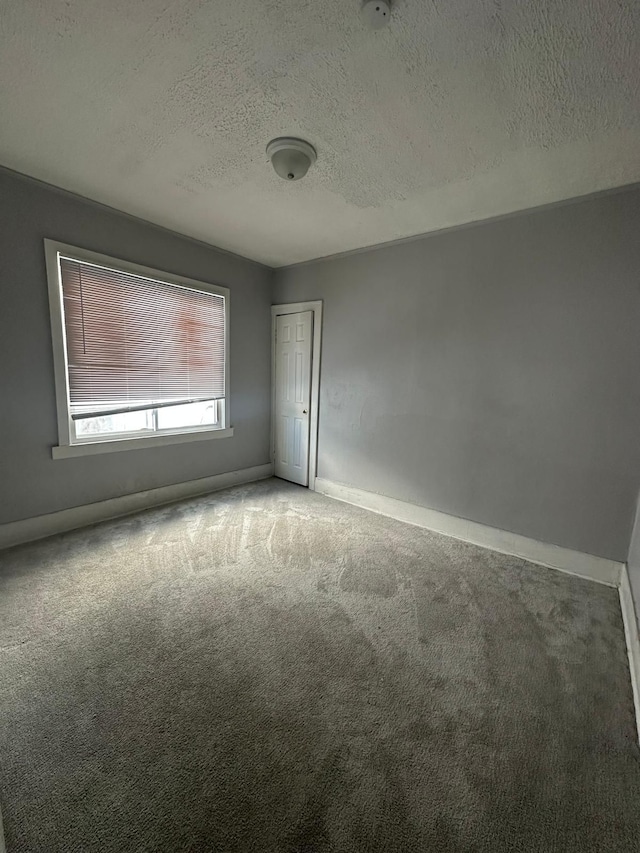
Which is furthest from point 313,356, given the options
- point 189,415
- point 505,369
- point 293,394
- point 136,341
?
point 505,369

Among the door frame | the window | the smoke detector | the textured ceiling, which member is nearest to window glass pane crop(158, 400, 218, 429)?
the window

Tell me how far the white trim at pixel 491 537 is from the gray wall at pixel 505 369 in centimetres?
7

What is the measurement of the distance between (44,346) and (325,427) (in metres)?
2.62

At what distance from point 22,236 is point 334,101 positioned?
2.36 metres

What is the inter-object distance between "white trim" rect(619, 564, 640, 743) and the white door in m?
2.92

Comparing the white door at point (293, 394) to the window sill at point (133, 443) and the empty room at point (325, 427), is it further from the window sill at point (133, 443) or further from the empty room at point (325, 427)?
the window sill at point (133, 443)

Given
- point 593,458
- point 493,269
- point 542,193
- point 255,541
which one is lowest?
point 255,541

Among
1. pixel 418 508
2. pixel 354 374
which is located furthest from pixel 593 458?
pixel 354 374

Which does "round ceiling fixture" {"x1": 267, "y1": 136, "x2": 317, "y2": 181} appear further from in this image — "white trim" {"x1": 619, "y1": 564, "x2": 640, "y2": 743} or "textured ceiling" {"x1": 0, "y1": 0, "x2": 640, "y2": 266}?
"white trim" {"x1": 619, "y1": 564, "x2": 640, "y2": 743}

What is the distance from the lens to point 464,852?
100 cm

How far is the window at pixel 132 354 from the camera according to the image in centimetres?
274

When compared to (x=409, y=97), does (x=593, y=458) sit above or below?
below

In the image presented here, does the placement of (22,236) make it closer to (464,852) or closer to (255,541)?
(255,541)

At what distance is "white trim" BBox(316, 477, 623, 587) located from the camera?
7.95 ft
